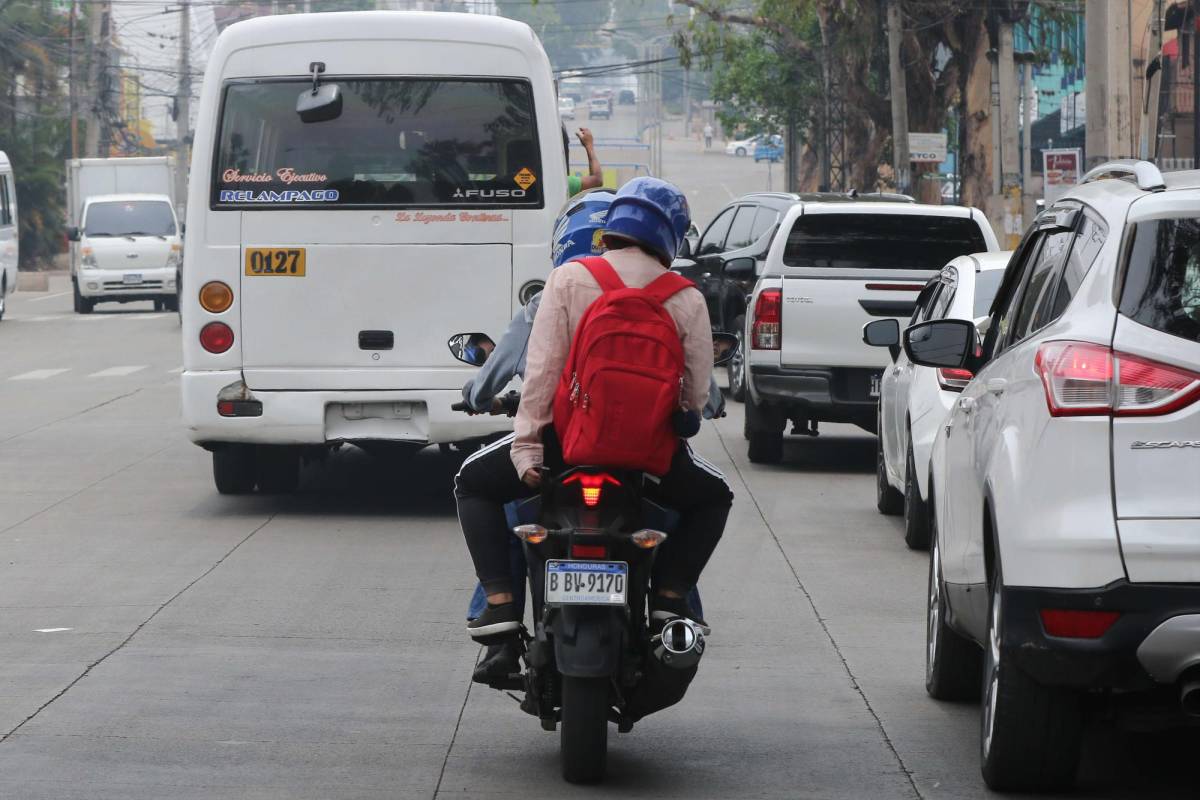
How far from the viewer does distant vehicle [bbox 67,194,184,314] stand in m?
37.1

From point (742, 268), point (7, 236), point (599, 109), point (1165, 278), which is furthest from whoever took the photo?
point (599, 109)

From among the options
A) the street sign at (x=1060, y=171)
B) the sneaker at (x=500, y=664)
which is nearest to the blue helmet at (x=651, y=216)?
the sneaker at (x=500, y=664)

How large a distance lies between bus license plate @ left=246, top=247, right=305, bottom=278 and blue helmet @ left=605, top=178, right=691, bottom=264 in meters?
5.80

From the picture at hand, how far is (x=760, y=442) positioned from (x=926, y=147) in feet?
65.2

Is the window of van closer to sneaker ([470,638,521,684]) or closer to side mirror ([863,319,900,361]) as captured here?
side mirror ([863,319,900,361])

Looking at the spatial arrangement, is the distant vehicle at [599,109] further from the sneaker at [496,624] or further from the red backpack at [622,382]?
Answer: the red backpack at [622,382]

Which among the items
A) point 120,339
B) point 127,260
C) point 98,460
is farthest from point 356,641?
point 127,260

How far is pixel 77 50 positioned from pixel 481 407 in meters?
65.1

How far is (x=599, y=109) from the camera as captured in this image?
544 feet

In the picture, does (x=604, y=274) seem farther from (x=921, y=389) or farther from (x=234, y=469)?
(x=234, y=469)

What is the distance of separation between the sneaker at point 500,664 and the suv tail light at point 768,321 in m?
8.37

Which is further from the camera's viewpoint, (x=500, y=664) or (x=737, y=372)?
(x=737, y=372)

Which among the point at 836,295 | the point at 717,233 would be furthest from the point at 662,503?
the point at 717,233

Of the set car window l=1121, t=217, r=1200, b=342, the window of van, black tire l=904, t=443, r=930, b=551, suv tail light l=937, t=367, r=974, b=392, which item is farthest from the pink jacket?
the window of van
